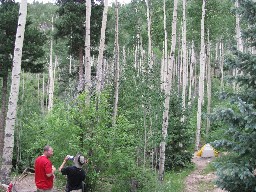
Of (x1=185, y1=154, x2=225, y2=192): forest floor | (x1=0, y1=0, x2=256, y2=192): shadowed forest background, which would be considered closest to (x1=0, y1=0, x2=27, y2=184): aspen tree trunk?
(x1=0, y1=0, x2=256, y2=192): shadowed forest background

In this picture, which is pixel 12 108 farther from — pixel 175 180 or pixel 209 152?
pixel 209 152

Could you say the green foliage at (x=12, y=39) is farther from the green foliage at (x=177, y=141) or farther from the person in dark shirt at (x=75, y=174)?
the person in dark shirt at (x=75, y=174)

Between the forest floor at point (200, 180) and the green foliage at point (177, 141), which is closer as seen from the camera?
the forest floor at point (200, 180)

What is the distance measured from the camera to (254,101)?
6.84m

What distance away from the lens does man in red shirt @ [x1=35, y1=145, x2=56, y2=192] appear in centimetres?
696

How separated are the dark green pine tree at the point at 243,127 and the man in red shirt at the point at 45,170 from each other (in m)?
3.03

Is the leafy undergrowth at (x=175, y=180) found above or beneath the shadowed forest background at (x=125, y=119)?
beneath

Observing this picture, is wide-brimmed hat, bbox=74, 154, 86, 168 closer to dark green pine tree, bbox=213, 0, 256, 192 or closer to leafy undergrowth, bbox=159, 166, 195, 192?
dark green pine tree, bbox=213, 0, 256, 192

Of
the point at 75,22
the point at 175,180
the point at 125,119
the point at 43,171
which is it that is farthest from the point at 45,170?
the point at 75,22

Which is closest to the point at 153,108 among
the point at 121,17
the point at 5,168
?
the point at 5,168

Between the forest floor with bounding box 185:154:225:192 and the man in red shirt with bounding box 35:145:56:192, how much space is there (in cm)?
618

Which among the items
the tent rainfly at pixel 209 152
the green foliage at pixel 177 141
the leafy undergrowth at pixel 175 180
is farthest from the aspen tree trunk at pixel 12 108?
the tent rainfly at pixel 209 152

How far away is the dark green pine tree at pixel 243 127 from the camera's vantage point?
616 cm

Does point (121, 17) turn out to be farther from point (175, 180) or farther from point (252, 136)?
point (252, 136)
